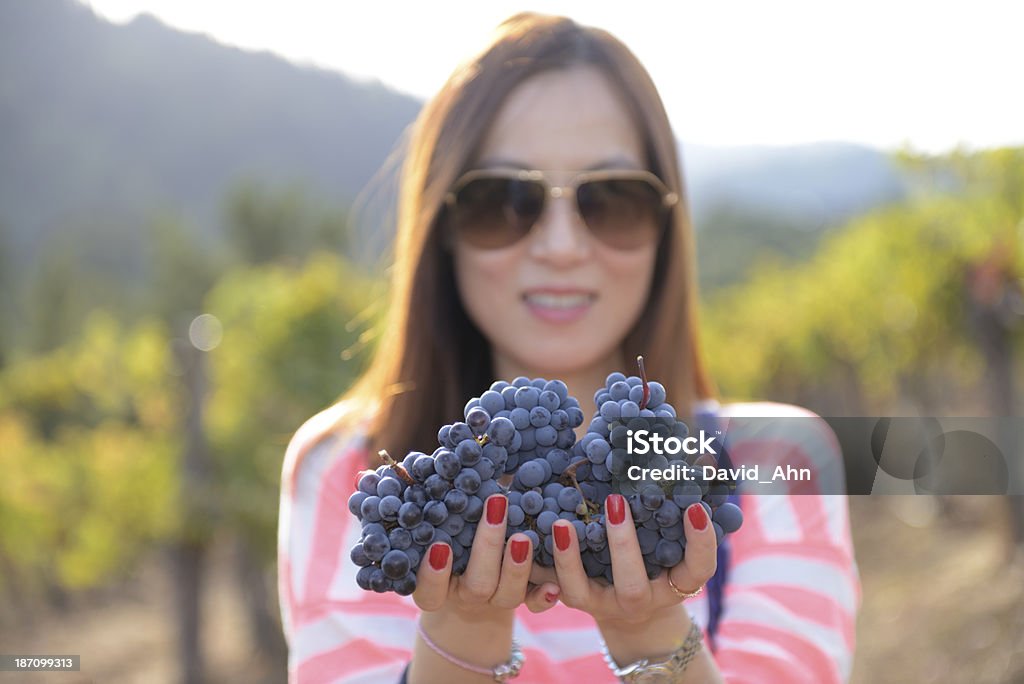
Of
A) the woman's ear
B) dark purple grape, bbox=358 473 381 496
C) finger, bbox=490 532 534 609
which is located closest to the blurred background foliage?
the woman's ear

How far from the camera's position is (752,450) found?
1560 millimetres

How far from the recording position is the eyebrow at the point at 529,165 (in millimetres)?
1535

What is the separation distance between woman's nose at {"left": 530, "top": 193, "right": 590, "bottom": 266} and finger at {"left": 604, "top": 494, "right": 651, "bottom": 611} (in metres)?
0.67

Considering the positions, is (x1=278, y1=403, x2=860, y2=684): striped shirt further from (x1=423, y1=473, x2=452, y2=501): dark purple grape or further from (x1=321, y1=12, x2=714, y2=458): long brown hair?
(x1=423, y1=473, x2=452, y2=501): dark purple grape

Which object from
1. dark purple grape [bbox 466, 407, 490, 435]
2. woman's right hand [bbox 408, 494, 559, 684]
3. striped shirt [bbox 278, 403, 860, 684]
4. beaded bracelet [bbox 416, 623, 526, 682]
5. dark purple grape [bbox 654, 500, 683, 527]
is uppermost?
dark purple grape [bbox 466, 407, 490, 435]

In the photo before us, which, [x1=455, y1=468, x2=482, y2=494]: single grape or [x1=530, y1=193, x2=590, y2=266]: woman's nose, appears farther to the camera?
[x1=530, y1=193, x2=590, y2=266]: woman's nose

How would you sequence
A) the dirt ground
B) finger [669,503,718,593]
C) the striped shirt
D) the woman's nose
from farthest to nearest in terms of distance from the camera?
the dirt ground
the woman's nose
the striped shirt
finger [669,503,718,593]

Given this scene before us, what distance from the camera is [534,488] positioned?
94 centimetres

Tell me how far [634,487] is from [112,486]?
9.73 metres

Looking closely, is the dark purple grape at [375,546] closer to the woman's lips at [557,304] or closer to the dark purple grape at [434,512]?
the dark purple grape at [434,512]

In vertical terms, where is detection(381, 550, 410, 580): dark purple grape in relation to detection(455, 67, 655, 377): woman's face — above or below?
below

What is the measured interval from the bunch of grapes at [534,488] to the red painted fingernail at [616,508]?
0.8 inches

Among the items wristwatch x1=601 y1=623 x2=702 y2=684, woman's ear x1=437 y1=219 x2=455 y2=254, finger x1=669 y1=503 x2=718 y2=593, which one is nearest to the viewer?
finger x1=669 y1=503 x2=718 y2=593

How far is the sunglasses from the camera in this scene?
1.51 metres
